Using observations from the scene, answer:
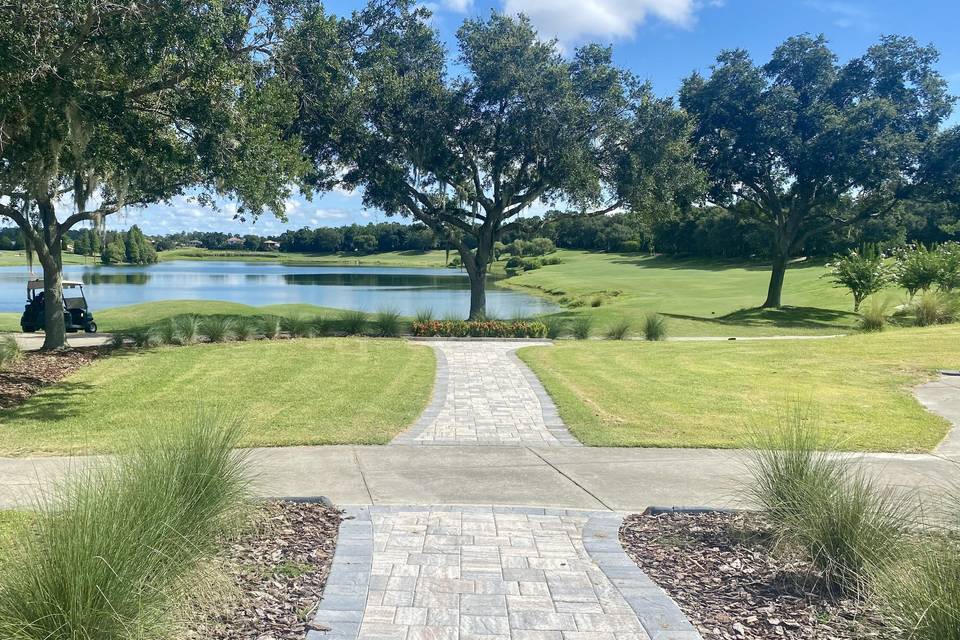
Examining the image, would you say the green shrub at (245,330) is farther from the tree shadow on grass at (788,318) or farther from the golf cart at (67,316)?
the tree shadow on grass at (788,318)

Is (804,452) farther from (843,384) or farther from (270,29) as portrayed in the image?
(270,29)

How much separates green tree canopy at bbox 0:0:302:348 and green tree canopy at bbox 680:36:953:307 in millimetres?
19619

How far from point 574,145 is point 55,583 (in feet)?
57.8

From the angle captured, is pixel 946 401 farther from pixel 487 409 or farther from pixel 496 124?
pixel 496 124

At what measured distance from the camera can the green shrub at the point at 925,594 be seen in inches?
103

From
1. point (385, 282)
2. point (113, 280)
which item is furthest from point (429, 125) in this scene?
point (113, 280)

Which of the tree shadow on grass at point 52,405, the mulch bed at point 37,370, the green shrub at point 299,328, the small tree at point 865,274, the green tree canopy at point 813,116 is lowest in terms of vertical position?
the tree shadow on grass at point 52,405

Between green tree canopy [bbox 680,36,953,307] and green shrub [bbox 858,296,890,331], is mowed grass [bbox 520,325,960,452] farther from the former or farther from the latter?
green tree canopy [bbox 680,36,953,307]

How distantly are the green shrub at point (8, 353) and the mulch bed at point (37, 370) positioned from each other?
A: 0.25 feet

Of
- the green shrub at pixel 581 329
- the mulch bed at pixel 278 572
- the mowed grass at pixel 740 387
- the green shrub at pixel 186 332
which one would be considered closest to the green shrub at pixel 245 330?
the green shrub at pixel 186 332

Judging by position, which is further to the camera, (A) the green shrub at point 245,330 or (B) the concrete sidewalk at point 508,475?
(A) the green shrub at point 245,330

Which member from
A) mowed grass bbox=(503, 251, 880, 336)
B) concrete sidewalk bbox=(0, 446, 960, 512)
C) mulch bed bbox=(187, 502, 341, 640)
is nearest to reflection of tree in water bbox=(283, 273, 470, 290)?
mowed grass bbox=(503, 251, 880, 336)

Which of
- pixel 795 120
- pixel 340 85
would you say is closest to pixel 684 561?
pixel 340 85

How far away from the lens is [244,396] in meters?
9.07
